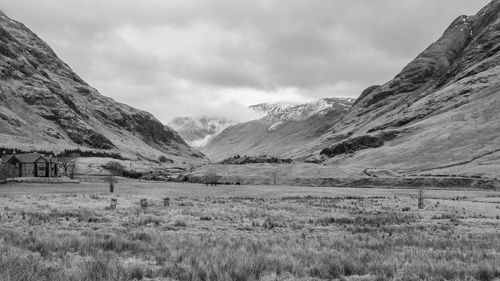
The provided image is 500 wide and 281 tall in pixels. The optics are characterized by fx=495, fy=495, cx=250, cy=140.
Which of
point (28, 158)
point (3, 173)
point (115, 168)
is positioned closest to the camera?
point (3, 173)

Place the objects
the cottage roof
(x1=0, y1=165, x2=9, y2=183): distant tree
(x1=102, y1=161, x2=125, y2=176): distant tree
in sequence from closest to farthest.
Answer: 1. (x1=0, y1=165, x2=9, y2=183): distant tree
2. the cottage roof
3. (x1=102, y1=161, x2=125, y2=176): distant tree

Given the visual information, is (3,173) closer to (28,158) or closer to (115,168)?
(28,158)

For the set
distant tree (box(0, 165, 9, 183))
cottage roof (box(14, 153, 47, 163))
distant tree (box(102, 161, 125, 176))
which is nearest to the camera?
distant tree (box(0, 165, 9, 183))

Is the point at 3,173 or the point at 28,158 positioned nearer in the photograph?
the point at 3,173

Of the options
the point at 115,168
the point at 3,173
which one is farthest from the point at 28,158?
the point at 115,168

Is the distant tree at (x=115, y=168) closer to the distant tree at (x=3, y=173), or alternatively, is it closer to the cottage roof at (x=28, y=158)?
the cottage roof at (x=28, y=158)

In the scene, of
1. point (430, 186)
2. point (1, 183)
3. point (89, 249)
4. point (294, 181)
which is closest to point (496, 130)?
point (430, 186)

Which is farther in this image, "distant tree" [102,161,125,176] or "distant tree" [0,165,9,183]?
"distant tree" [102,161,125,176]

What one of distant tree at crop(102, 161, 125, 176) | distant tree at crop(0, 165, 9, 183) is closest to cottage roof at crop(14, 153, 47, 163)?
distant tree at crop(0, 165, 9, 183)

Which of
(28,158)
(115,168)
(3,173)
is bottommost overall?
(3,173)

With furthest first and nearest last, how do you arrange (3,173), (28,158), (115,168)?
(115,168), (28,158), (3,173)

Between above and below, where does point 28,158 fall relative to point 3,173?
above

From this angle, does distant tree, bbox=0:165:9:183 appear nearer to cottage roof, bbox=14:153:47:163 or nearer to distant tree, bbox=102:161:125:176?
cottage roof, bbox=14:153:47:163

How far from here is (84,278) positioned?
1156 centimetres
